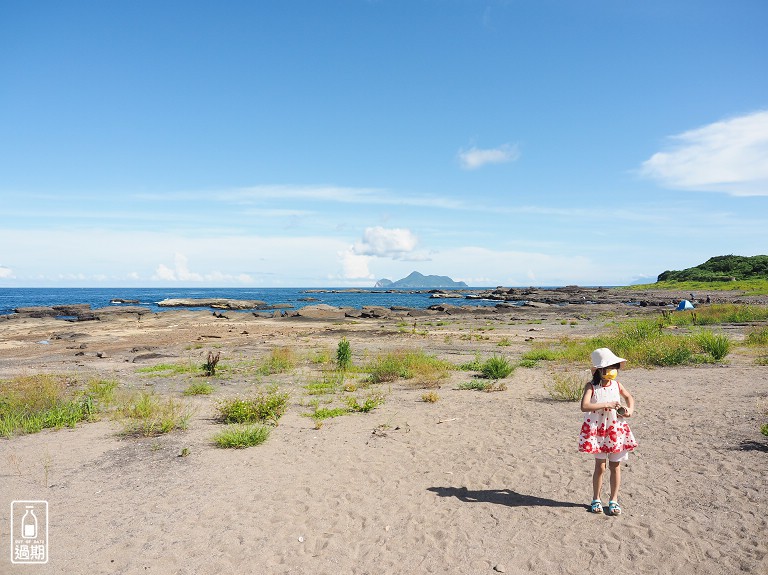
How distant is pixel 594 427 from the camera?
5961 millimetres

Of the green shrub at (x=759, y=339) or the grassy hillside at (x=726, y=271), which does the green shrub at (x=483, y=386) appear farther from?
the grassy hillside at (x=726, y=271)

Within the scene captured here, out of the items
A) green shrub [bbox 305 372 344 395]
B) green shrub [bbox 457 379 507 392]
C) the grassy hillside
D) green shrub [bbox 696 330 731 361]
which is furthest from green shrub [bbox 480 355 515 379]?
the grassy hillside

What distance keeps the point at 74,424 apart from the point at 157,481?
4411 mm

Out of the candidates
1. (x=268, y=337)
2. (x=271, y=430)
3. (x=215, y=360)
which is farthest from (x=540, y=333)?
(x=271, y=430)

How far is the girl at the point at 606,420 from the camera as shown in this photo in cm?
579

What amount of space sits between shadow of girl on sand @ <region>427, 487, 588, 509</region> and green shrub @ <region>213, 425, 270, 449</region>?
389cm

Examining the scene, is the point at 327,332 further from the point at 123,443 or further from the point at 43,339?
the point at 123,443

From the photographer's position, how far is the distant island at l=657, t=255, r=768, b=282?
90.0 meters

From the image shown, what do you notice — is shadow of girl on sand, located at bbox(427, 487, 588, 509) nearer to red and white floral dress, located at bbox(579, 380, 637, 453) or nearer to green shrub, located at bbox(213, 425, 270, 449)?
red and white floral dress, located at bbox(579, 380, 637, 453)

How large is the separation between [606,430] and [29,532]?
7.31 m

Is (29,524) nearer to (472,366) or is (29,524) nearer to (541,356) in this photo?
(472,366)

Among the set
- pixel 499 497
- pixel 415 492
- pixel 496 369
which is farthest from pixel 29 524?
pixel 496 369

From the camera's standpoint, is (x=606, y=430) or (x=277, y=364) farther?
(x=277, y=364)

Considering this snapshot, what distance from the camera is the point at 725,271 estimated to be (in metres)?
101
